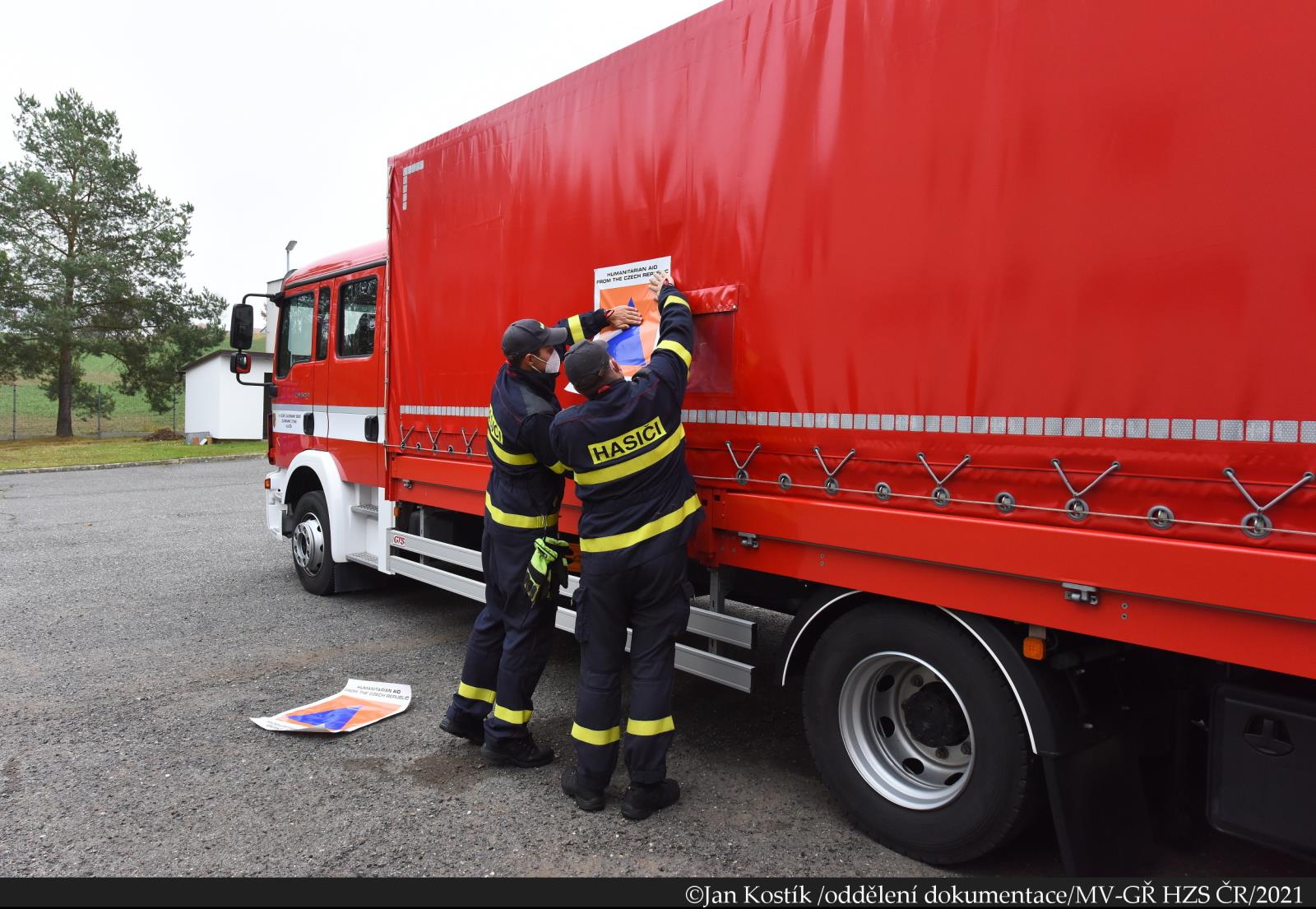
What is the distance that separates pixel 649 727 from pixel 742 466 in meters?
1.08

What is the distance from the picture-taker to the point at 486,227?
4.69 metres

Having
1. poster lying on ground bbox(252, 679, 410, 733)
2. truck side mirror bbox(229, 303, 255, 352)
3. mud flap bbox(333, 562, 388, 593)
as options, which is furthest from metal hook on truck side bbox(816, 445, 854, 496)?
truck side mirror bbox(229, 303, 255, 352)

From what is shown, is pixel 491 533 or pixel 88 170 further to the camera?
pixel 88 170

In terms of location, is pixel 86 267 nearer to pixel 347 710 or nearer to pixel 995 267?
pixel 347 710

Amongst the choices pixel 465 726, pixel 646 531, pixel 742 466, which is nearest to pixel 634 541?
pixel 646 531

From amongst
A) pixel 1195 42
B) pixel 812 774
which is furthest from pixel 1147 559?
pixel 812 774

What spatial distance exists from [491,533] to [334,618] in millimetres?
2957

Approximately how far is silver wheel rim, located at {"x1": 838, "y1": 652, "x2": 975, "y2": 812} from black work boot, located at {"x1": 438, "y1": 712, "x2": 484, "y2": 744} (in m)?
1.82

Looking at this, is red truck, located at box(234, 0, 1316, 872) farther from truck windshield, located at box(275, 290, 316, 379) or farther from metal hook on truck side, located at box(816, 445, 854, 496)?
truck windshield, located at box(275, 290, 316, 379)

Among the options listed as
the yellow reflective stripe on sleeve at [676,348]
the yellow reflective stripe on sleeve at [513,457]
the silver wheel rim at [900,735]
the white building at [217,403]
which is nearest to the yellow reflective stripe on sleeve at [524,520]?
the yellow reflective stripe on sleeve at [513,457]

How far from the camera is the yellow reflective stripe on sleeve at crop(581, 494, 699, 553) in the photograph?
3.27 meters

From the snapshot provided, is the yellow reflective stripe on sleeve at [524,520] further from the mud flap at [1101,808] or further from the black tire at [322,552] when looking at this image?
the black tire at [322,552]

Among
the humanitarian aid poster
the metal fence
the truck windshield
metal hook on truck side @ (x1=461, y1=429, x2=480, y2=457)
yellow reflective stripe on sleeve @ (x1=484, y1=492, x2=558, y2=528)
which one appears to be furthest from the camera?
the metal fence

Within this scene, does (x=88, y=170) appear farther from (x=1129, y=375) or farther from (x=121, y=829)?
(x=1129, y=375)
